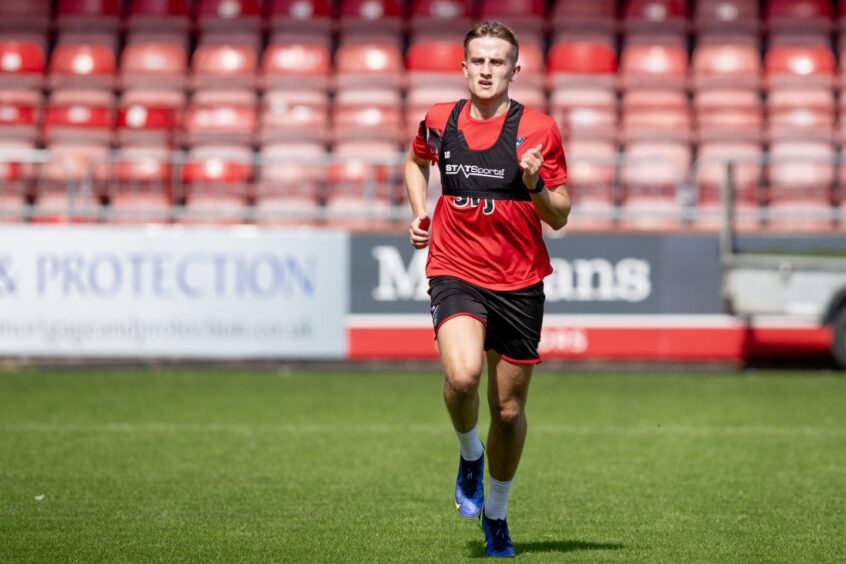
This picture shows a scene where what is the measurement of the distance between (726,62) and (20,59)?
9.23 m

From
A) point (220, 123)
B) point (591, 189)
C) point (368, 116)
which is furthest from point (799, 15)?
point (220, 123)

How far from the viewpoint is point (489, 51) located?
5.71m

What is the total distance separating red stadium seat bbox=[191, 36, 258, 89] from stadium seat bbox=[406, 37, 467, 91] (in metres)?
2.04

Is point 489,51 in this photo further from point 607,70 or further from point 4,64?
point 4,64

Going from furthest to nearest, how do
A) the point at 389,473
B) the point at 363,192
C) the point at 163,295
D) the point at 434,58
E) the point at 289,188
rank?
the point at 434,58
the point at 289,188
the point at 363,192
the point at 163,295
the point at 389,473

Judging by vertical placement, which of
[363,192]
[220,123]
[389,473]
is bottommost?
[389,473]

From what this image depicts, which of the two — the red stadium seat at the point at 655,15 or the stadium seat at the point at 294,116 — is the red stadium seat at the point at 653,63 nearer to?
the red stadium seat at the point at 655,15

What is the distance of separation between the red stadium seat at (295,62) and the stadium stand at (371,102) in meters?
0.03

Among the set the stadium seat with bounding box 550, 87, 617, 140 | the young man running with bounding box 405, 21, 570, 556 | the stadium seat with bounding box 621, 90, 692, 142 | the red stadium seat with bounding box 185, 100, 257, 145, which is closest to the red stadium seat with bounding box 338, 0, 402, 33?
the red stadium seat with bounding box 185, 100, 257, 145

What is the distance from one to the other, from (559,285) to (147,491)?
786cm

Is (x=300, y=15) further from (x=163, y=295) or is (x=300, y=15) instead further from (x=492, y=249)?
(x=492, y=249)

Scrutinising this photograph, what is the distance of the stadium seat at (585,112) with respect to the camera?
17.0 metres

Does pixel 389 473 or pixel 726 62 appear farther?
pixel 726 62

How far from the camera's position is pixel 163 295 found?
48.2ft
